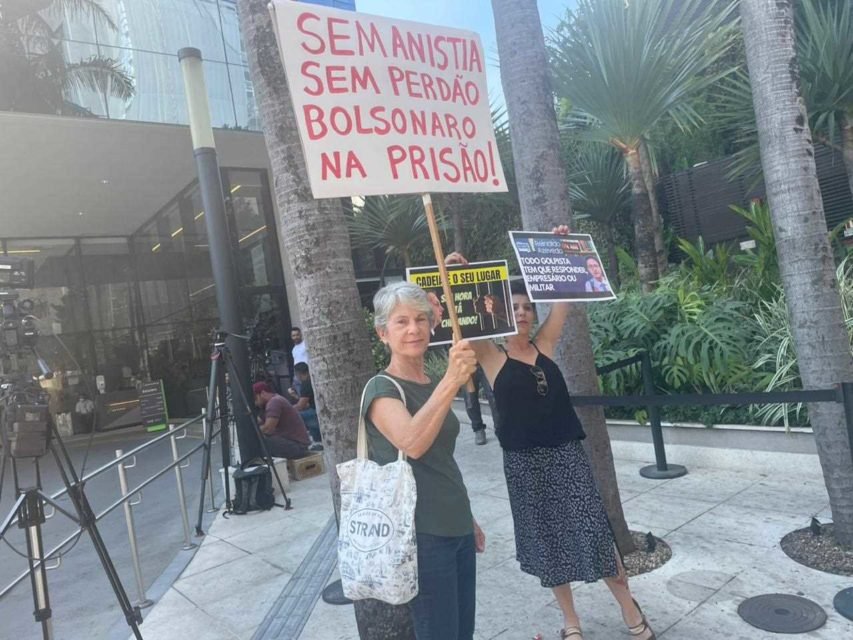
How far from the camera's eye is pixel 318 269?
2.89 m

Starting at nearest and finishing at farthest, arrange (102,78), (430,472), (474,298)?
1. (430,472)
2. (474,298)
3. (102,78)

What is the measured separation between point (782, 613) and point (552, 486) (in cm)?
138

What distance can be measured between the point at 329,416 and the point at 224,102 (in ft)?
34.8

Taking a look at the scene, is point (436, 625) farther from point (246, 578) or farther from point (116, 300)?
point (116, 300)

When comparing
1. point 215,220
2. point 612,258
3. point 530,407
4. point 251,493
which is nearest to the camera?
point 530,407

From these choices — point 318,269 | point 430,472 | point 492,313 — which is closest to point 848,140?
point 492,313

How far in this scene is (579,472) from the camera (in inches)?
114

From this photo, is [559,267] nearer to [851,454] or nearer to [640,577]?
[851,454]

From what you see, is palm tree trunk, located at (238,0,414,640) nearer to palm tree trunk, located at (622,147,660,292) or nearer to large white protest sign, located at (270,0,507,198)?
large white protest sign, located at (270,0,507,198)

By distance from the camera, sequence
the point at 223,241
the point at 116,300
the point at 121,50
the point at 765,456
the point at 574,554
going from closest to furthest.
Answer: the point at 574,554 → the point at 765,456 → the point at 223,241 → the point at 121,50 → the point at 116,300

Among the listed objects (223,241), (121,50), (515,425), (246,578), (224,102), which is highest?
(121,50)

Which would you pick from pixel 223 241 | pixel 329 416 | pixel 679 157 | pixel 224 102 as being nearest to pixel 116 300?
pixel 224 102

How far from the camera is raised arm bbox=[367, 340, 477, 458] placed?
1.99 m

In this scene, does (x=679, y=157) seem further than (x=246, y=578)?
Yes
